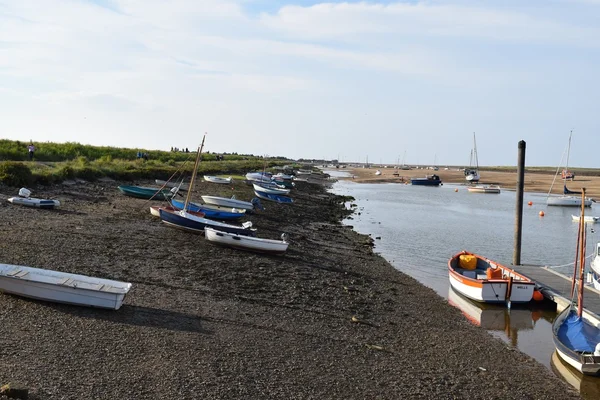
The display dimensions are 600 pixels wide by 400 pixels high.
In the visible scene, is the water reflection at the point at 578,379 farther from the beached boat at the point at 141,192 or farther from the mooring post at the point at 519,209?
the beached boat at the point at 141,192

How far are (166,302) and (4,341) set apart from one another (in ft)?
13.7

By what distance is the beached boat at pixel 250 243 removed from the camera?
2089cm

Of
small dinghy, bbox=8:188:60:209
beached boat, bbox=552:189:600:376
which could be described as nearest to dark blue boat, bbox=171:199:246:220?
small dinghy, bbox=8:188:60:209

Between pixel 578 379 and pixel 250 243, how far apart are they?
12.0m

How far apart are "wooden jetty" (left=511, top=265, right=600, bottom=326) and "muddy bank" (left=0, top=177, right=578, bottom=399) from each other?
372cm

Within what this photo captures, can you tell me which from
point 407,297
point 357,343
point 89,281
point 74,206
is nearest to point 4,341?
point 89,281

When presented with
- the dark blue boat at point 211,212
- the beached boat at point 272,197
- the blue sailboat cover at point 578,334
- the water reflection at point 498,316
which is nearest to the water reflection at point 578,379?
the blue sailboat cover at point 578,334

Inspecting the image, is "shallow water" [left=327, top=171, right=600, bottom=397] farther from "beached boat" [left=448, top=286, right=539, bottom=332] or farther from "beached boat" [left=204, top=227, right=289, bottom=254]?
"beached boat" [left=204, top=227, right=289, bottom=254]

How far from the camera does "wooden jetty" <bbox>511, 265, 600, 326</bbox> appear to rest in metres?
17.3

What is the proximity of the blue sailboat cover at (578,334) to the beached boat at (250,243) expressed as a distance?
A: 10.2 m

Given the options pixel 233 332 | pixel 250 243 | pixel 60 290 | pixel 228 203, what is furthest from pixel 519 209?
pixel 60 290

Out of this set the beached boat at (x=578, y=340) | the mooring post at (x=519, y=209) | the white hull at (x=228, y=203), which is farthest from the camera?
the white hull at (x=228, y=203)

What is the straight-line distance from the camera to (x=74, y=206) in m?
26.3

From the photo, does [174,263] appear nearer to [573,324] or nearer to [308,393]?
[308,393]
